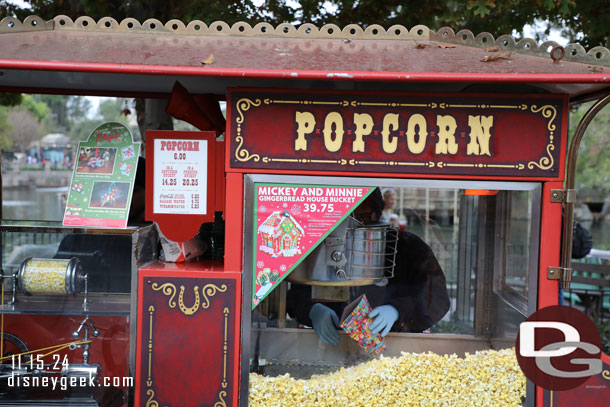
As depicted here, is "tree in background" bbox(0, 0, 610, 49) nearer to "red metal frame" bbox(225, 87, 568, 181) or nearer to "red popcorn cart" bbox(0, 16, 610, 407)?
"red popcorn cart" bbox(0, 16, 610, 407)

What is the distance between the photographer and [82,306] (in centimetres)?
311

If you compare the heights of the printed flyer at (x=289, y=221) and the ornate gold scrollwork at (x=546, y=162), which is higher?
the ornate gold scrollwork at (x=546, y=162)

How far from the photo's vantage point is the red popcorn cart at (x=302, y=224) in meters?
2.79

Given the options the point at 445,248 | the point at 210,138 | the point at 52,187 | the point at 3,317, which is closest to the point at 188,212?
the point at 210,138

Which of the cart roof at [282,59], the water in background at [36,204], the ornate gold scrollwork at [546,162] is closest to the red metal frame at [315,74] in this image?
the cart roof at [282,59]

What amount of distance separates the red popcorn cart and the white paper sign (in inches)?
0.4

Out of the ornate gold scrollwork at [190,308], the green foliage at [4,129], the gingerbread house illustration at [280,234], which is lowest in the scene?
the ornate gold scrollwork at [190,308]

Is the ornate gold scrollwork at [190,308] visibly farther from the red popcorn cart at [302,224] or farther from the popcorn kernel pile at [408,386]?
the popcorn kernel pile at [408,386]

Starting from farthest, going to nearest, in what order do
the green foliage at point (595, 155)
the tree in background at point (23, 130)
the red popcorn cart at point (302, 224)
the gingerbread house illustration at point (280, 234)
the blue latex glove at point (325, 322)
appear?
the tree in background at point (23, 130) → the green foliage at point (595, 155) → the blue latex glove at point (325, 322) → the gingerbread house illustration at point (280, 234) → the red popcorn cart at point (302, 224)

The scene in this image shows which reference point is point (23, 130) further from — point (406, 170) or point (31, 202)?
point (406, 170)

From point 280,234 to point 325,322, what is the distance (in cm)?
71

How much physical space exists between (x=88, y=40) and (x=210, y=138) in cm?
84

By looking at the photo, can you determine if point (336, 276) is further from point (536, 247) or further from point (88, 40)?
point (88, 40)

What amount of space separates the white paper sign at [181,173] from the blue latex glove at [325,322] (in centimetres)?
92
